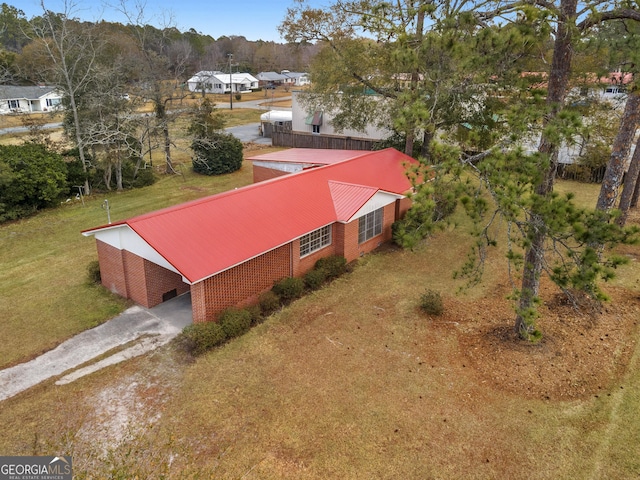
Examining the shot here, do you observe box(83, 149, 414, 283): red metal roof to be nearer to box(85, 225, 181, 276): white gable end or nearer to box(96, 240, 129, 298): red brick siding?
box(85, 225, 181, 276): white gable end

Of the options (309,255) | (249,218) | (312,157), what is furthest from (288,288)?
(312,157)

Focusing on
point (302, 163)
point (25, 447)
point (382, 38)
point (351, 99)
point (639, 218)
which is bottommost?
point (25, 447)

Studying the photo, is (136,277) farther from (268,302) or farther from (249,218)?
(268,302)

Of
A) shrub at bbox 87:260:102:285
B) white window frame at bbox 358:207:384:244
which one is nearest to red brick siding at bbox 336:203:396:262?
white window frame at bbox 358:207:384:244

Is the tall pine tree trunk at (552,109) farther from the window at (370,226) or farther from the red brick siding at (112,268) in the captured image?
the red brick siding at (112,268)

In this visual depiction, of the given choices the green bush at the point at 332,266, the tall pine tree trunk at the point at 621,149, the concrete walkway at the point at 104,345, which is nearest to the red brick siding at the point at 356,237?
the green bush at the point at 332,266

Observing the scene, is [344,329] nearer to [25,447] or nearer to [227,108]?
[25,447]

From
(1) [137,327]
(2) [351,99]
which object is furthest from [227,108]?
(1) [137,327]
